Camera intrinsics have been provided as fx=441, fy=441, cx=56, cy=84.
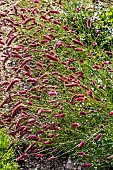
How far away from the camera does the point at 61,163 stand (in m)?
3.71

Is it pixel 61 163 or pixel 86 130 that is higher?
pixel 86 130

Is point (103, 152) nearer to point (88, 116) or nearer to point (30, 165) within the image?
point (88, 116)

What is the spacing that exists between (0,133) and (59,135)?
0.64 meters

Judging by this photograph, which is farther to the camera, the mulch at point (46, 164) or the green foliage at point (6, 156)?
the mulch at point (46, 164)

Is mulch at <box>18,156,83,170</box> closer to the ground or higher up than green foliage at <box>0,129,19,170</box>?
closer to the ground

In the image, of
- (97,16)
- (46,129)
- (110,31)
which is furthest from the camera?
(97,16)

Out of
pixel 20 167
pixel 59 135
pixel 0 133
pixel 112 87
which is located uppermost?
pixel 112 87

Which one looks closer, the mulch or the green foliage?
the green foliage

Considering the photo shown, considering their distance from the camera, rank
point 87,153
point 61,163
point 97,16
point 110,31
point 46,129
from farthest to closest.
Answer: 1. point 97,16
2. point 110,31
3. point 61,163
4. point 87,153
5. point 46,129

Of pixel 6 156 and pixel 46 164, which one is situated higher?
pixel 6 156

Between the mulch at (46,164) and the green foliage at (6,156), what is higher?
the green foliage at (6,156)

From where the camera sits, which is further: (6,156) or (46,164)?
(46,164)

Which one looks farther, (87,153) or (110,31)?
(110,31)

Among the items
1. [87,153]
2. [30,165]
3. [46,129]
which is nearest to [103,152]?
[87,153]
